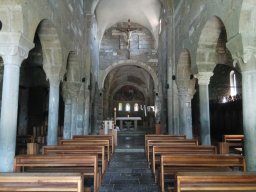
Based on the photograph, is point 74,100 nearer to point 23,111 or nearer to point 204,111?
point 23,111

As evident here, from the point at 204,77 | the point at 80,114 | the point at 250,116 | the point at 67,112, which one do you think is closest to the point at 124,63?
the point at 80,114

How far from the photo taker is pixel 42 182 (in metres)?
2.97

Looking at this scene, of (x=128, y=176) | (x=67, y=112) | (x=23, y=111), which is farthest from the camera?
(x=23, y=111)

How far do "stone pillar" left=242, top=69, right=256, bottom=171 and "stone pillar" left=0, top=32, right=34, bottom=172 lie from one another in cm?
499

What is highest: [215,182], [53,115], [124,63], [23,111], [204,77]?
[124,63]

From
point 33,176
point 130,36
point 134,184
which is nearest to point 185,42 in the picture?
point 134,184

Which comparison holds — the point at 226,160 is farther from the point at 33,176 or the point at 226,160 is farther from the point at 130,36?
the point at 130,36

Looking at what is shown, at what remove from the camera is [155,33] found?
68.3ft

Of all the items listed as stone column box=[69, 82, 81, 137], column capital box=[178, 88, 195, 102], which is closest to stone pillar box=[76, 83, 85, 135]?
stone column box=[69, 82, 81, 137]

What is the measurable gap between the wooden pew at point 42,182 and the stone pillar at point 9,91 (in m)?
2.48

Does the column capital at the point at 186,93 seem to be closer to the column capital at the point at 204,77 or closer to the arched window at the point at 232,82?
the column capital at the point at 204,77

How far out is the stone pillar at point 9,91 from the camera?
17.5 ft

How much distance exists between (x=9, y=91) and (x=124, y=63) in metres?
17.0

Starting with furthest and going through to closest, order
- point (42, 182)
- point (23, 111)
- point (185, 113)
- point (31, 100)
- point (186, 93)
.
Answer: point (31, 100) → point (23, 111) → point (186, 93) → point (185, 113) → point (42, 182)
